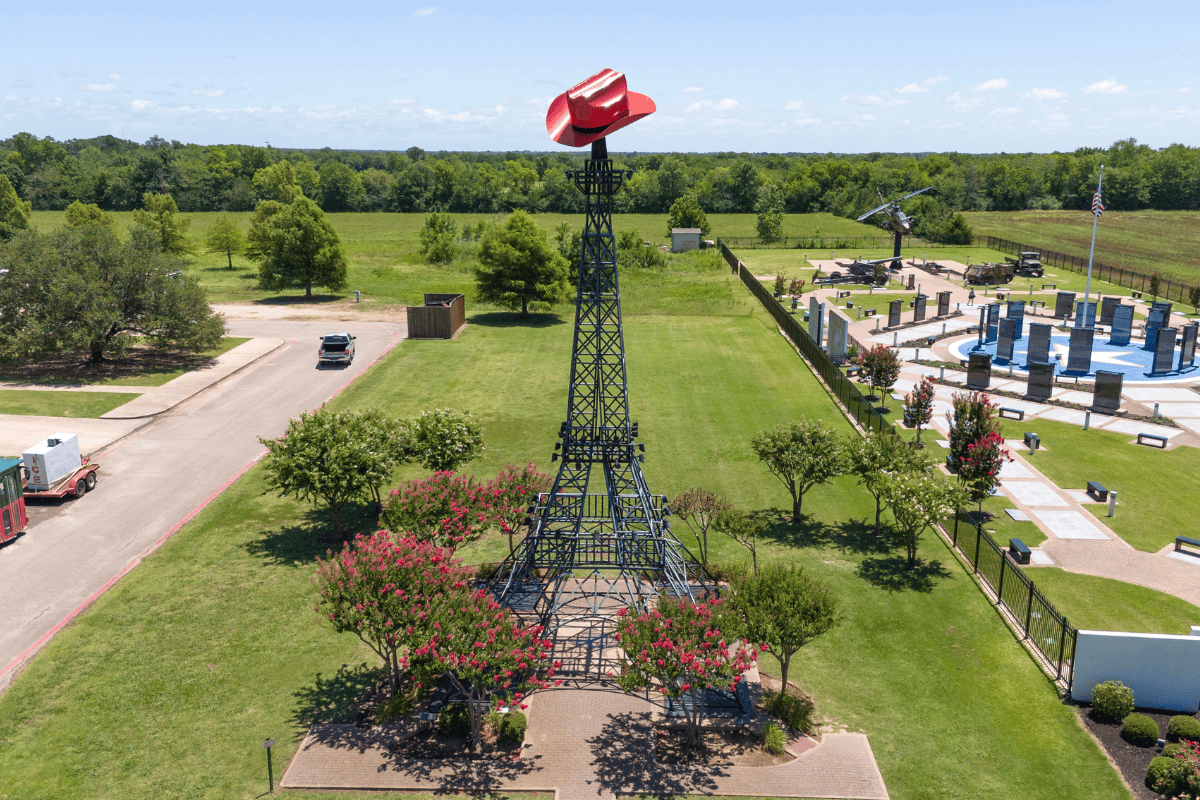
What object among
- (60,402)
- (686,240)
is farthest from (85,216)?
(686,240)

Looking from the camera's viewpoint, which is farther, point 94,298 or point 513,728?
point 94,298

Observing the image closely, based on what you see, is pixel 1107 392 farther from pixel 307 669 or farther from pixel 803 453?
pixel 307 669

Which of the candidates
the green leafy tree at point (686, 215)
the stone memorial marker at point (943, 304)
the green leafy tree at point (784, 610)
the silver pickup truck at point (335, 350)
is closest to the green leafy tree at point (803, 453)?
the green leafy tree at point (784, 610)

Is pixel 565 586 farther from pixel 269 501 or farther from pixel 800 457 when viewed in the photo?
pixel 269 501

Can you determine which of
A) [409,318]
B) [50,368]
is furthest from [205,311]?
[409,318]

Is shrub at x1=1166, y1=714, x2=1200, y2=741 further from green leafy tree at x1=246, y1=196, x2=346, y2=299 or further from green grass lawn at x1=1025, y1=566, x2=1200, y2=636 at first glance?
green leafy tree at x1=246, y1=196, x2=346, y2=299
